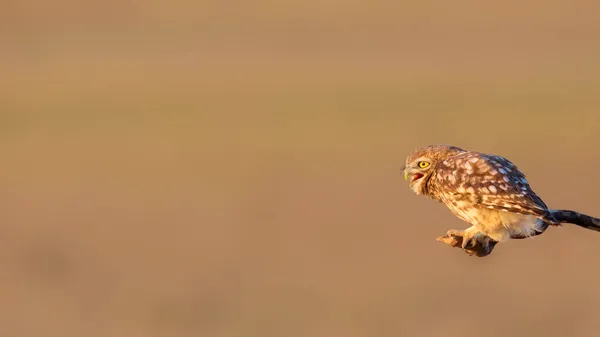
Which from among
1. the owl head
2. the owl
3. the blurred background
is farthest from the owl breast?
the blurred background

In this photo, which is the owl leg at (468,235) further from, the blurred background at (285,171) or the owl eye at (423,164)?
the blurred background at (285,171)

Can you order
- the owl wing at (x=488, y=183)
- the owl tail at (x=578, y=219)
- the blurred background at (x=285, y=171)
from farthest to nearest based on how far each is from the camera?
the blurred background at (x=285, y=171), the owl wing at (x=488, y=183), the owl tail at (x=578, y=219)

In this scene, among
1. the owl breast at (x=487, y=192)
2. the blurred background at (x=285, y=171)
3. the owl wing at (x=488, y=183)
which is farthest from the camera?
the blurred background at (x=285, y=171)

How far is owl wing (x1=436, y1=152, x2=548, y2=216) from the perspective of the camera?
772cm

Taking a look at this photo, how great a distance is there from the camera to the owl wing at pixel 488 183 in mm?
7716

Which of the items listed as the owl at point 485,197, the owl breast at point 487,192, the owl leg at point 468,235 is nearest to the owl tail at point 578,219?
the owl at point 485,197

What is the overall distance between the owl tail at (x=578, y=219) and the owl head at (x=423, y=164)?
1.05 metres

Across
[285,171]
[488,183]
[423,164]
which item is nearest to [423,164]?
[423,164]

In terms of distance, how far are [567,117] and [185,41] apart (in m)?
20.8

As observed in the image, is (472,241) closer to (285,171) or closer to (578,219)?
(578,219)

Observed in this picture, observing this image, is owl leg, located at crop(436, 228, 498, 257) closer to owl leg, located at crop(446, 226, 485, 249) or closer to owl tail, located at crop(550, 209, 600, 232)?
owl leg, located at crop(446, 226, 485, 249)

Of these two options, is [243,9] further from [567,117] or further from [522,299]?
[522,299]

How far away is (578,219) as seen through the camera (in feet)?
24.2

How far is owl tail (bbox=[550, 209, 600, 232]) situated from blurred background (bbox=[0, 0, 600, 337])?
6.71 meters
